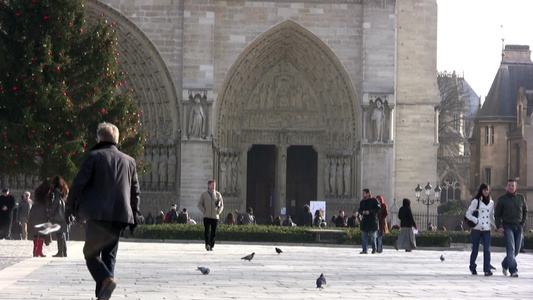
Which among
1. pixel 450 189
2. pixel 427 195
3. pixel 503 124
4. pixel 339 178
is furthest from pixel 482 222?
pixel 450 189

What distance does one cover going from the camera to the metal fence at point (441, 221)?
1553 inches

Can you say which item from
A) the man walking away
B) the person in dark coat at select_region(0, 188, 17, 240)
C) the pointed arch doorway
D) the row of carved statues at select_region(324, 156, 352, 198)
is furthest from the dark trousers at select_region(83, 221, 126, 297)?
the pointed arch doorway

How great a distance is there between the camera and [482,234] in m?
17.9

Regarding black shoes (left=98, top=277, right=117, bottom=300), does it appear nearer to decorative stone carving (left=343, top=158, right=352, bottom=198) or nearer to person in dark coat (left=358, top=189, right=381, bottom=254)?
person in dark coat (left=358, top=189, right=381, bottom=254)

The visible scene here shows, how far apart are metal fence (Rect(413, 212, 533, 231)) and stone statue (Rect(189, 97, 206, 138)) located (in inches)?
304

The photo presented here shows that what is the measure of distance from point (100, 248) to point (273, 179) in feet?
101

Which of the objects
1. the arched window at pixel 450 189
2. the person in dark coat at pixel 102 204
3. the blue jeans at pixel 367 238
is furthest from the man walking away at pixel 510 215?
the arched window at pixel 450 189

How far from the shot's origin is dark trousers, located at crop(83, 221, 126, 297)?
10602 millimetres

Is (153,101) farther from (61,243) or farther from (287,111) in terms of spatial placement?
(61,243)

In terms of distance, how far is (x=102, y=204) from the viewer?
10703 millimetres

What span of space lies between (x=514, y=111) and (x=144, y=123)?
29238 mm

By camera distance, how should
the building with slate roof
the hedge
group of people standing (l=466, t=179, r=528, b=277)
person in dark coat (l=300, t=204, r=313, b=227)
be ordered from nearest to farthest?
group of people standing (l=466, t=179, r=528, b=277), the hedge, person in dark coat (l=300, t=204, r=313, b=227), the building with slate roof

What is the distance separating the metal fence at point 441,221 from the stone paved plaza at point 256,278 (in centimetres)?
1714

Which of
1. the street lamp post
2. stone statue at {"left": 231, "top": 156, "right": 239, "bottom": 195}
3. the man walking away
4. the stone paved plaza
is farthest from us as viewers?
stone statue at {"left": 231, "top": 156, "right": 239, "bottom": 195}
